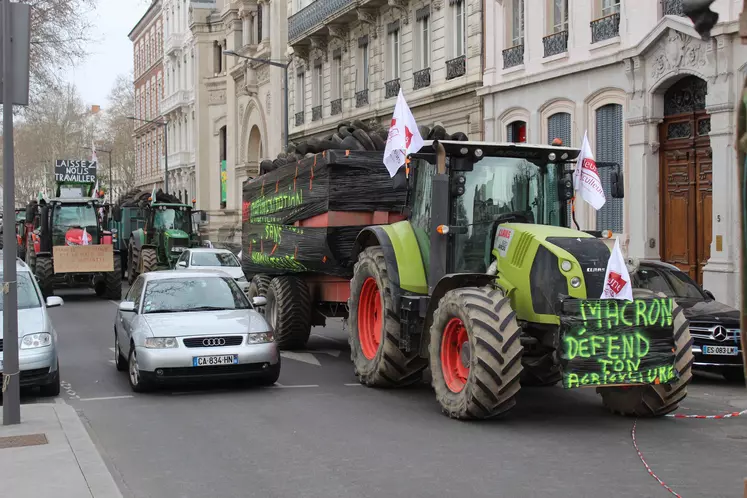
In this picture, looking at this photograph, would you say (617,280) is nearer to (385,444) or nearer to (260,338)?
(385,444)

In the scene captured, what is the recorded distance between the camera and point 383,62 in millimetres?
31438

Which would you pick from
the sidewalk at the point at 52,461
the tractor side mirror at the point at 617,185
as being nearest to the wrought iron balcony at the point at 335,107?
the tractor side mirror at the point at 617,185

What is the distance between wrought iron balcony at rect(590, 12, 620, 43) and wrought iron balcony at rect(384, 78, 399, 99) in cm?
1035

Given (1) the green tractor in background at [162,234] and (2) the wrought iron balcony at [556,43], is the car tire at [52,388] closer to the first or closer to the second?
(2) the wrought iron balcony at [556,43]

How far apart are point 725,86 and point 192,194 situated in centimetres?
5016

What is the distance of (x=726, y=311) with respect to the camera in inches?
489

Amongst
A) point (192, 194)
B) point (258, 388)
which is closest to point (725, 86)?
point (258, 388)

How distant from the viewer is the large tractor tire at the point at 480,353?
28.4ft

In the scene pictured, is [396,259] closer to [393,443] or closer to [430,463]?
[393,443]

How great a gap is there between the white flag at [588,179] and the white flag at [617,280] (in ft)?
3.83

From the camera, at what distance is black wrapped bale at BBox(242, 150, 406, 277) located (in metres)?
13.0

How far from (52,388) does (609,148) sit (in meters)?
13.8

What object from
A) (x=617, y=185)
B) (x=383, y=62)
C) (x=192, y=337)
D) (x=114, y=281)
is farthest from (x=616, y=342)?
(x=383, y=62)

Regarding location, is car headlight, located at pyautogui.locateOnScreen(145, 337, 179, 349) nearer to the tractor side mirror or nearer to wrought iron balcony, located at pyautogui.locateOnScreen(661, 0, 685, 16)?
the tractor side mirror
